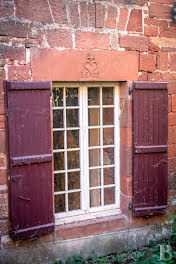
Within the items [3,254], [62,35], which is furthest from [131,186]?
[62,35]

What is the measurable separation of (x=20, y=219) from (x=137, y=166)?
166 centimetres

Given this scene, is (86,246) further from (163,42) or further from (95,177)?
(163,42)

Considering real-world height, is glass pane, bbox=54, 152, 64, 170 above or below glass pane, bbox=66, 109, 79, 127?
below

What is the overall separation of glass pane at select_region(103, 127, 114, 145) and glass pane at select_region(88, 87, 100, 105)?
397 mm

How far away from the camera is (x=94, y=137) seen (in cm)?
440

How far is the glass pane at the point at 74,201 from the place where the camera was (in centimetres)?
432

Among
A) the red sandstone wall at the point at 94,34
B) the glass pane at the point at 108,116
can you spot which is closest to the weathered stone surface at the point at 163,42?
the red sandstone wall at the point at 94,34

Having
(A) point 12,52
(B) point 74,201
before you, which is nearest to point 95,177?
(B) point 74,201

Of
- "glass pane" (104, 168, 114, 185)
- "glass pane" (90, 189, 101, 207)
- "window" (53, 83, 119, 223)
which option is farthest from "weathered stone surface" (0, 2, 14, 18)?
"glass pane" (90, 189, 101, 207)

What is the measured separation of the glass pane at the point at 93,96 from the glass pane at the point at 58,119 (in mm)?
441

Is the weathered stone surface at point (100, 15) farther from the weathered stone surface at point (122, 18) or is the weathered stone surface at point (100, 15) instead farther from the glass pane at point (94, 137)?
the glass pane at point (94, 137)

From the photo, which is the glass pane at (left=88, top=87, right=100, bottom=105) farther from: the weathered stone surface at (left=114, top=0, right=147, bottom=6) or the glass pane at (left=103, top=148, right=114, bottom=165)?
the weathered stone surface at (left=114, top=0, right=147, bottom=6)

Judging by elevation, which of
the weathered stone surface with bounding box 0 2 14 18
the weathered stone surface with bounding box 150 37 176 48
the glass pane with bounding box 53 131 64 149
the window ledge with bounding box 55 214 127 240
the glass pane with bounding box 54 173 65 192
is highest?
the weathered stone surface with bounding box 0 2 14 18

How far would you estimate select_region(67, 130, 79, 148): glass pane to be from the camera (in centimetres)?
425
